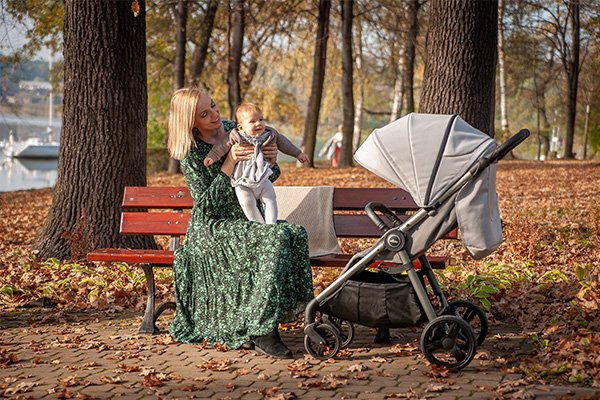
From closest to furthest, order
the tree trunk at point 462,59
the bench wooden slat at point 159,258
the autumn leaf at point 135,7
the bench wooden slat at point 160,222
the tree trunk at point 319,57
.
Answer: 1. the bench wooden slat at point 159,258
2. the bench wooden slat at point 160,222
3. the autumn leaf at point 135,7
4. the tree trunk at point 462,59
5. the tree trunk at point 319,57

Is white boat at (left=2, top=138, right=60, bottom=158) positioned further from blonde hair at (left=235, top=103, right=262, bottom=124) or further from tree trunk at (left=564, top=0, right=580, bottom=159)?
blonde hair at (left=235, top=103, right=262, bottom=124)

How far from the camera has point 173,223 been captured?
6.96m

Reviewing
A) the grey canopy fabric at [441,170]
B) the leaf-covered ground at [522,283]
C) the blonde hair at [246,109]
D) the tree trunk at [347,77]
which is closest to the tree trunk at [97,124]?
the leaf-covered ground at [522,283]

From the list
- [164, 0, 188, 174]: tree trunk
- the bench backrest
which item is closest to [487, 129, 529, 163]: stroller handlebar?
the bench backrest

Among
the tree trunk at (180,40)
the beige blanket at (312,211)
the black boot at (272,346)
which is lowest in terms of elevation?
the black boot at (272,346)

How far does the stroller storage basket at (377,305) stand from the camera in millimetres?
5305

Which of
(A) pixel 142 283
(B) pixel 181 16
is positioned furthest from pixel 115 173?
(B) pixel 181 16

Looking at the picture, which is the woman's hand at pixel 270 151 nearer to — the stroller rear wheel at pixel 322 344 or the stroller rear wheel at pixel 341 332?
the stroller rear wheel at pixel 341 332

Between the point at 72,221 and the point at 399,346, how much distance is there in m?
4.23

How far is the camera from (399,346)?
18.9ft

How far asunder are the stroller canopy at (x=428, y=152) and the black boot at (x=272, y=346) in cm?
124

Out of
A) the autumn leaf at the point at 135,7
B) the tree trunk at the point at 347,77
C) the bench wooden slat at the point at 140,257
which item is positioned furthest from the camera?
the tree trunk at the point at 347,77

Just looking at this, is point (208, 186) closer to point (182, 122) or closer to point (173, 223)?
point (182, 122)

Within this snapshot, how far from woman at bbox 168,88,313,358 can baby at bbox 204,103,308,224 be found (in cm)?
7
